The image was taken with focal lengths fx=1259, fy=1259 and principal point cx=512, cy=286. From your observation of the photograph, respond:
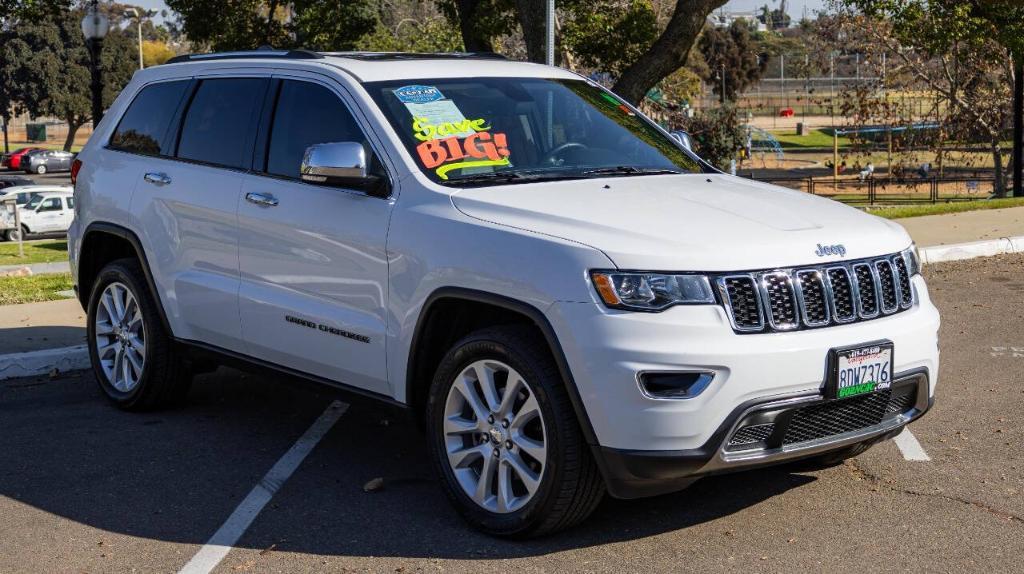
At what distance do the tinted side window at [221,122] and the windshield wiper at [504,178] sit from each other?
1.40 meters

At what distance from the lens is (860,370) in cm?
462

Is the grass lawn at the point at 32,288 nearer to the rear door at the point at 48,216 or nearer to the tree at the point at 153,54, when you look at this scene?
the rear door at the point at 48,216

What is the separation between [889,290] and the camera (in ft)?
16.1

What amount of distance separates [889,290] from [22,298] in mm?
8284

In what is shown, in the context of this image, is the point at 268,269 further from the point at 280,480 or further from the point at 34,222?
the point at 34,222

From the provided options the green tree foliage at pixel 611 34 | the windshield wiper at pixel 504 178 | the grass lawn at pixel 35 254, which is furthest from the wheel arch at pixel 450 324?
the grass lawn at pixel 35 254

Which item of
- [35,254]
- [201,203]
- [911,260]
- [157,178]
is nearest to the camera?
[911,260]

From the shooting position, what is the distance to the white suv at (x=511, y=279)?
439cm

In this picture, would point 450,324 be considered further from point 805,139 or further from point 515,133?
point 805,139

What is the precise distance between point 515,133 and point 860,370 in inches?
75.6

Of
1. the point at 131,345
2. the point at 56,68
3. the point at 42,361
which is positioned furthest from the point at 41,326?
the point at 56,68

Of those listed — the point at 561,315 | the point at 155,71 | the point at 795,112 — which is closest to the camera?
the point at 561,315

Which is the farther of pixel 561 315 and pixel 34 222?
pixel 34 222

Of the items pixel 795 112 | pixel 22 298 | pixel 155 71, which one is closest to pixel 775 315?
pixel 155 71
